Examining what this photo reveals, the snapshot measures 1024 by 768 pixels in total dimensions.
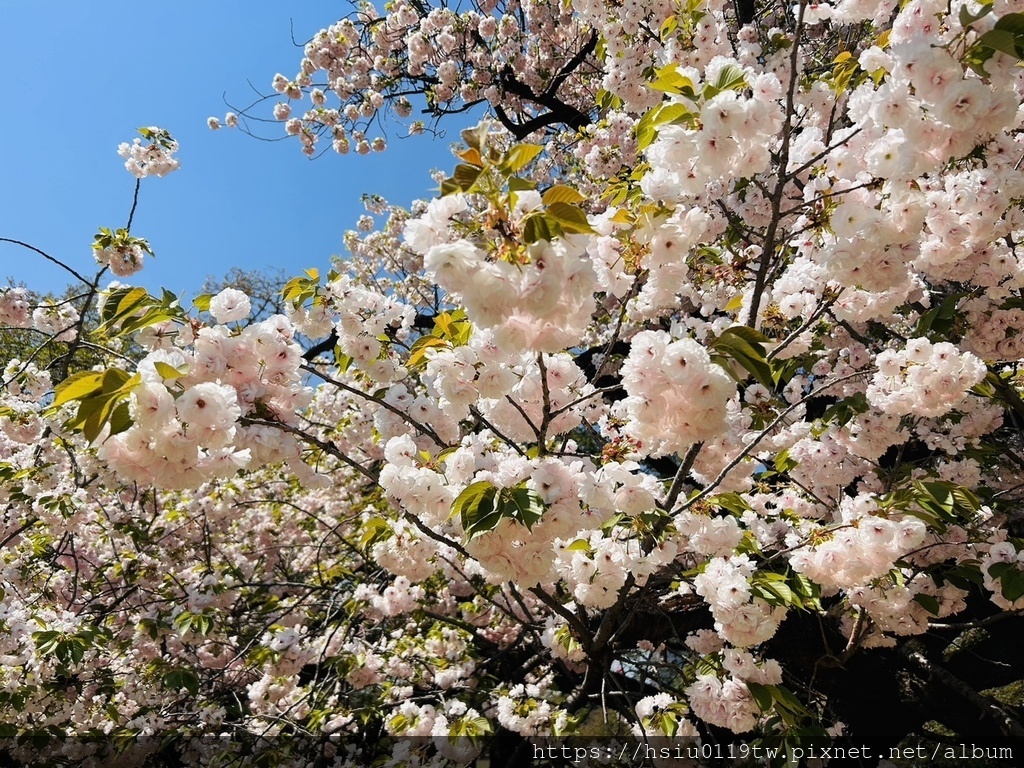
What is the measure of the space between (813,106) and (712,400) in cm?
259

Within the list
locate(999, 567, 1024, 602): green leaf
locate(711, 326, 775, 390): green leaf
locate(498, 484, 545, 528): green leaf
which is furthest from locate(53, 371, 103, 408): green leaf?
locate(999, 567, 1024, 602): green leaf

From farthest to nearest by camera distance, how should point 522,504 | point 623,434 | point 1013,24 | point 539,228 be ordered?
point 623,434
point 522,504
point 1013,24
point 539,228

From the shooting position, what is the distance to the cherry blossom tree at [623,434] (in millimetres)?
1503

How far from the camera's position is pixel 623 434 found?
224cm

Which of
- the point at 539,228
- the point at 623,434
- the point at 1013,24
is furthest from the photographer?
the point at 623,434

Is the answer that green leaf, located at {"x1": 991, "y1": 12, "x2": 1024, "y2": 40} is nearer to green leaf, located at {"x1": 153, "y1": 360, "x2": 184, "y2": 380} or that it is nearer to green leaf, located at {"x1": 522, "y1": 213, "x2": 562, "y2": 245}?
green leaf, located at {"x1": 522, "y1": 213, "x2": 562, "y2": 245}

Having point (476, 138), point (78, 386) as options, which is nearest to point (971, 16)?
point (476, 138)

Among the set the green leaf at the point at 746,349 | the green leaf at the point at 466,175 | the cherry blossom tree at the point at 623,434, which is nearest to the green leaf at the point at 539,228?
the cherry blossom tree at the point at 623,434

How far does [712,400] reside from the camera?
4.79 feet

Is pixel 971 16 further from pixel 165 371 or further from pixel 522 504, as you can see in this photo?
pixel 165 371

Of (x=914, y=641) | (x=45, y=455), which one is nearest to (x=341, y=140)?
(x=45, y=455)

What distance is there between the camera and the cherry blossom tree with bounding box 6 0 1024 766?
1503mm

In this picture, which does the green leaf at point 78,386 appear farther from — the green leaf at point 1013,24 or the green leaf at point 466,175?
the green leaf at point 1013,24

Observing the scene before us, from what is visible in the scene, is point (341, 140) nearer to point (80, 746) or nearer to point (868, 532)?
point (80, 746)
